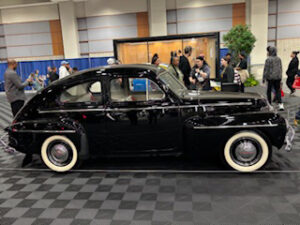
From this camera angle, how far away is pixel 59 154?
420 centimetres

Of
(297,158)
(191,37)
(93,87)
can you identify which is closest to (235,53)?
(191,37)

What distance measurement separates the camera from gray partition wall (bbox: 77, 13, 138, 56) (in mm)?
17078

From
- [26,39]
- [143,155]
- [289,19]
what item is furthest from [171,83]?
[26,39]

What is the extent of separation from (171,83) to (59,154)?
2020 millimetres

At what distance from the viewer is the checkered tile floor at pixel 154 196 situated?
2895 mm

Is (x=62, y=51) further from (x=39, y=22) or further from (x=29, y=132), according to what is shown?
(x=29, y=132)

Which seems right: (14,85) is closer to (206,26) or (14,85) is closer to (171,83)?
(171,83)

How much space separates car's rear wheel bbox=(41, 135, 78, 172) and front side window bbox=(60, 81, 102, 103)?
629 millimetres

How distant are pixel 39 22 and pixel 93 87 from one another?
15.8 metres

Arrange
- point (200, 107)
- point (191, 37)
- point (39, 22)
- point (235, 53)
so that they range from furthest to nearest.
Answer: point (39, 22) < point (235, 53) < point (191, 37) < point (200, 107)

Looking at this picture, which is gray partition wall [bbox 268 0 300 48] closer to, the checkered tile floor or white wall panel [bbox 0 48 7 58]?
the checkered tile floor

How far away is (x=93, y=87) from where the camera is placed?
402cm

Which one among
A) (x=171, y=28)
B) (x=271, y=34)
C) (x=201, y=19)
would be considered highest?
(x=201, y=19)

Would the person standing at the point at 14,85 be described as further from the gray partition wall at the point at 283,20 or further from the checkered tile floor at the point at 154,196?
the gray partition wall at the point at 283,20
